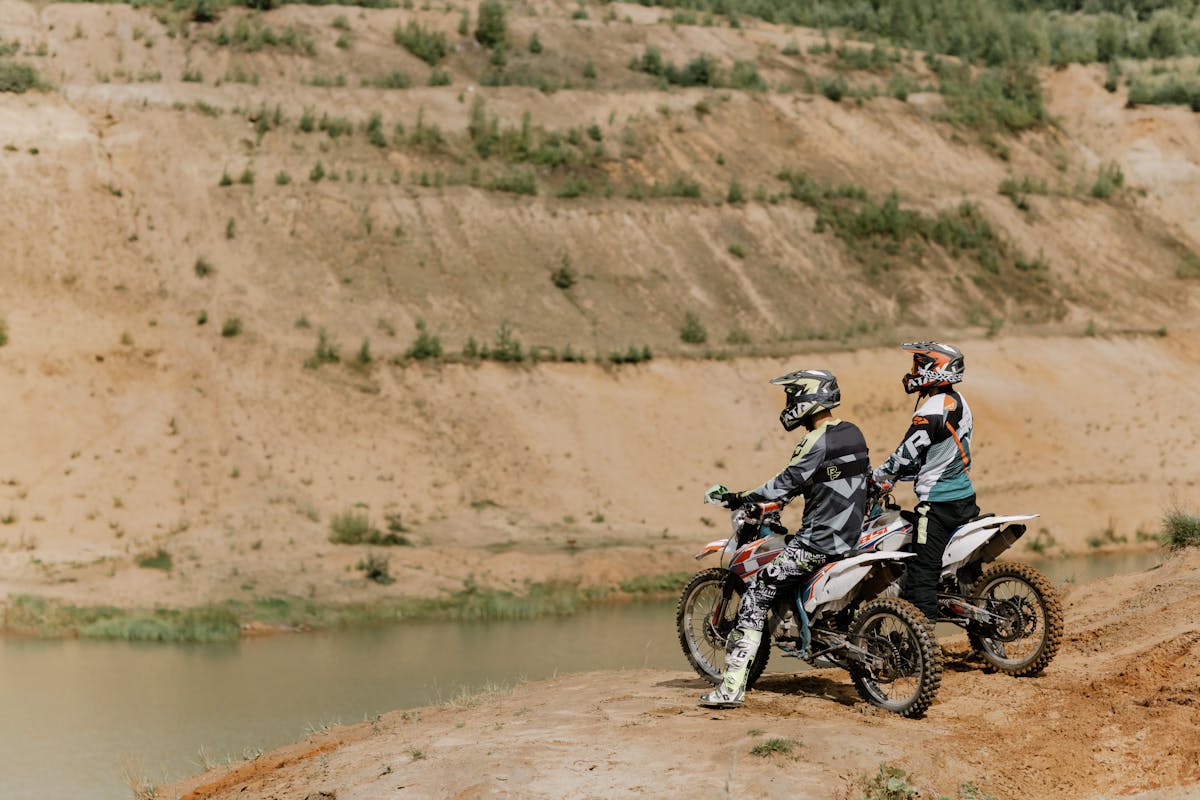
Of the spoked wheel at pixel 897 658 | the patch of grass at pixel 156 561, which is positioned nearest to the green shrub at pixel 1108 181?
the patch of grass at pixel 156 561

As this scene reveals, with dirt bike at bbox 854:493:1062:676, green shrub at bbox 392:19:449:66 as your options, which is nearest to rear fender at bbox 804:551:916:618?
dirt bike at bbox 854:493:1062:676

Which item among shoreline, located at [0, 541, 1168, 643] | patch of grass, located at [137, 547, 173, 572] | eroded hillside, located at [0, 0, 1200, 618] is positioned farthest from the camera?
eroded hillside, located at [0, 0, 1200, 618]

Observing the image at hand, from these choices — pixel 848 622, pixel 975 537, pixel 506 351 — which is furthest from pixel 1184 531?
pixel 506 351

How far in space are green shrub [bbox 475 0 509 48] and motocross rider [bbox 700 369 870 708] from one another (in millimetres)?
39885

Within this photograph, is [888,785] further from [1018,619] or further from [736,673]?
[1018,619]

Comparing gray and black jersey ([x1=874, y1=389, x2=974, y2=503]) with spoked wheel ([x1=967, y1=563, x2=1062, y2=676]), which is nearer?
spoked wheel ([x1=967, y1=563, x2=1062, y2=676])

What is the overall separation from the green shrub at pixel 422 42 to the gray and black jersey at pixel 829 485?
1519 inches

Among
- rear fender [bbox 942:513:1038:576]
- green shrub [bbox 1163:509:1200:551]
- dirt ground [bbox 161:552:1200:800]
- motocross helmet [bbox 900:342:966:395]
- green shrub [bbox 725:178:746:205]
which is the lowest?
dirt ground [bbox 161:552:1200:800]

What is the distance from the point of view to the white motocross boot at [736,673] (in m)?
10.4

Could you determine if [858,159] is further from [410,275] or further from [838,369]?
[410,275]

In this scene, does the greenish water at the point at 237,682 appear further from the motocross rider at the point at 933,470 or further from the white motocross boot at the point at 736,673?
the motocross rider at the point at 933,470

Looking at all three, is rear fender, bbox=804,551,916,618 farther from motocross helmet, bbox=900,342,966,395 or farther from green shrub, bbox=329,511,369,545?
green shrub, bbox=329,511,369,545

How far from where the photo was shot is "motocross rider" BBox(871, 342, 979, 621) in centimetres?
1120

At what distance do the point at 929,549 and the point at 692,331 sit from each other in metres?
27.6
